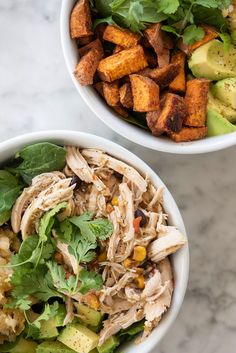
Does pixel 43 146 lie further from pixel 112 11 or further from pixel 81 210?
pixel 112 11

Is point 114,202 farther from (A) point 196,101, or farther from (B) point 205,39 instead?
(B) point 205,39

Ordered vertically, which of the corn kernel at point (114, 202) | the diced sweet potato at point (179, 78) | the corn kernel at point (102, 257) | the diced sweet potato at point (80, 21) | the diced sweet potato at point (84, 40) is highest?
the diced sweet potato at point (80, 21)

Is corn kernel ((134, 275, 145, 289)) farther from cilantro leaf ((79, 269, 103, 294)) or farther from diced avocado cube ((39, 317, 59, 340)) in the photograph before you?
diced avocado cube ((39, 317, 59, 340))

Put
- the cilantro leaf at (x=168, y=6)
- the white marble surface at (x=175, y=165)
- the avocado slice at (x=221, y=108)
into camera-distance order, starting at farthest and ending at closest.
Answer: the white marble surface at (x=175, y=165) < the avocado slice at (x=221, y=108) < the cilantro leaf at (x=168, y=6)

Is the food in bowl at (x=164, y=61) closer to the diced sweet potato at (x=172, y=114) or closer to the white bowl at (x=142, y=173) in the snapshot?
the diced sweet potato at (x=172, y=114)

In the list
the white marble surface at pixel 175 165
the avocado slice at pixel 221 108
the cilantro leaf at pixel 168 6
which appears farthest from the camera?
the white marble surface at pixel 175 165

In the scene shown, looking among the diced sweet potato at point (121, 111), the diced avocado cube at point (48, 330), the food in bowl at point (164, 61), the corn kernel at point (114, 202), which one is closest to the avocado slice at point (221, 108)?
the food in bowl at point (164, 61)

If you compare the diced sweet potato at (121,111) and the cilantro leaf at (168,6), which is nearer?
the cilantro leaf at (168,6)
